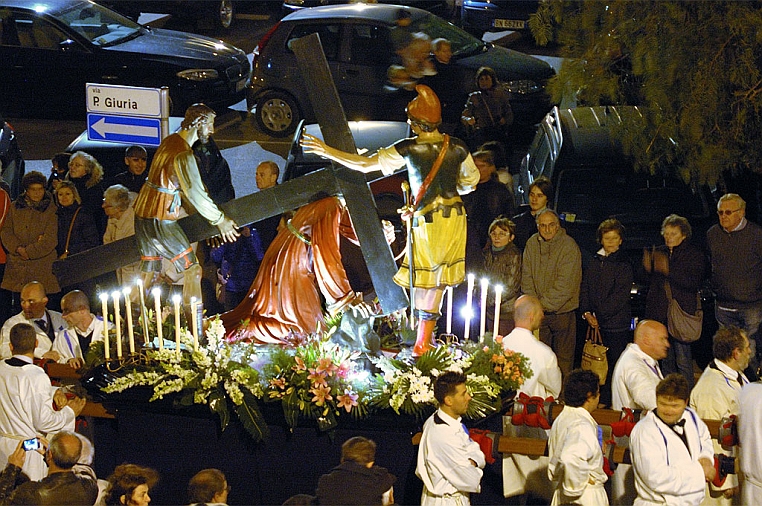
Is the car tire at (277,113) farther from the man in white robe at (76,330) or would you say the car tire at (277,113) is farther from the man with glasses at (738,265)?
the man with glasses at (738,265)

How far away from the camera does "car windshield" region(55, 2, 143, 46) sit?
17094mm

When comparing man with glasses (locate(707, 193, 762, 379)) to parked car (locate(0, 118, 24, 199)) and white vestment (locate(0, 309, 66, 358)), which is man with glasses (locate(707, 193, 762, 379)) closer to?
white vestment (locate(0, 309, 66, 358))

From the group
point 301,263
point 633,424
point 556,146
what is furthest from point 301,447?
point 556,146

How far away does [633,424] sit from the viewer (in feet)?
27.5

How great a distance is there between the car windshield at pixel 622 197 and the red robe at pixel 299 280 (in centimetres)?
371

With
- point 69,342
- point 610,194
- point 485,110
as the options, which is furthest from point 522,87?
point 69,342

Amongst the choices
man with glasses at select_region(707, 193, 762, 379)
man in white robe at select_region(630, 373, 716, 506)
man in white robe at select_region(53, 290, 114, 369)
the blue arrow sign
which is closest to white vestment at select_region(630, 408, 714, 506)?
man in white robe at select_region(630, 373, 716, 506)

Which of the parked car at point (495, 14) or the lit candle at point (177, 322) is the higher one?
the parked car at point (495, 14)

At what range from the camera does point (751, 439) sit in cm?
812

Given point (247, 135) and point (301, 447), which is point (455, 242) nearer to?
point (301, 447)

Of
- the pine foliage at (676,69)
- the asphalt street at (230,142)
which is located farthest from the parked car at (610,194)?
the asphalt street at (230,142)

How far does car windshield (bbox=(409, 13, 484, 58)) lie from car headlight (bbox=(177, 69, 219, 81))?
2.76 m

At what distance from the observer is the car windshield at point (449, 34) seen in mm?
17297

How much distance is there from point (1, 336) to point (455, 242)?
3660mm
